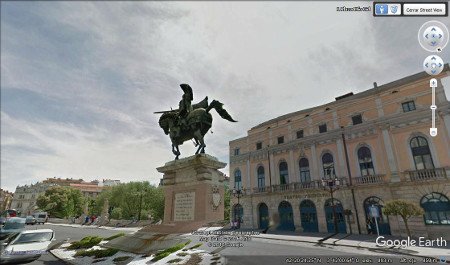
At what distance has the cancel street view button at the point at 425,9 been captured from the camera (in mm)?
5516

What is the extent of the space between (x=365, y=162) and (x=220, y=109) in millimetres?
21026

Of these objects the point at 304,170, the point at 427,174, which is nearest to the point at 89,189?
the point at 304,170

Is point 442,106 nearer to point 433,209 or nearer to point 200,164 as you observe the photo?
point 433,209

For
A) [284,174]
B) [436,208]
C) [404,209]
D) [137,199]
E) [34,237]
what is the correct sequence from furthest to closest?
[137,199] < [284,174] < [436,208] < [404,209] < [34,237]

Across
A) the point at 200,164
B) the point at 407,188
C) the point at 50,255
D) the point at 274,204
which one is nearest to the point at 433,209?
the point at 407,188

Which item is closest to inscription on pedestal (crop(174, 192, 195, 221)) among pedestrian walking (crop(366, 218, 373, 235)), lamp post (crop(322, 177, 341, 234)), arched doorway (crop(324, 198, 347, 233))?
lamp post (crop(322, 177, 341, 234))

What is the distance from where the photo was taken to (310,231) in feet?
82.6

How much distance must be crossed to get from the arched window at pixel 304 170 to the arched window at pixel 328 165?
1958 mm

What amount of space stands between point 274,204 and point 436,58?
2465 cm

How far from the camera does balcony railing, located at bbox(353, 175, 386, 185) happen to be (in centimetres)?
2180

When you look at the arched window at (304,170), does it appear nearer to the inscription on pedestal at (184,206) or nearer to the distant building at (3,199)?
the inscription on pedestal at (184,206)

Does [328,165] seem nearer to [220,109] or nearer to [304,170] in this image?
[304,170]

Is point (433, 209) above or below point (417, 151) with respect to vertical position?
below

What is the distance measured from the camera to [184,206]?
8.22m
